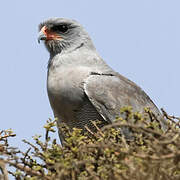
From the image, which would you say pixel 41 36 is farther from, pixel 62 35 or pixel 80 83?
pixel 80 83

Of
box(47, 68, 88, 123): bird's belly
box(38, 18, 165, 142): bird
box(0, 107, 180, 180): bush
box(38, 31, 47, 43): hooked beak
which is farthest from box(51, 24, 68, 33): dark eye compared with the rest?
box(0, 107, 180, 180): bush

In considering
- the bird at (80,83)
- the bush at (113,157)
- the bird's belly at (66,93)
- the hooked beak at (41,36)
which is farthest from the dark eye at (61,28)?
the bush at (113,157)

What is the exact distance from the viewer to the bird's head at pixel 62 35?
256 inches

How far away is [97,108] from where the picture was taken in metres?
5.70

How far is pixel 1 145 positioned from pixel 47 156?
534 millimetres

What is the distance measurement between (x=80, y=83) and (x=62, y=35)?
42.9 inches

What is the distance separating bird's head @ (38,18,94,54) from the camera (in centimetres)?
650

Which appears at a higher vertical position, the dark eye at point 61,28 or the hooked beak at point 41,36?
the dark eye at point 61,28

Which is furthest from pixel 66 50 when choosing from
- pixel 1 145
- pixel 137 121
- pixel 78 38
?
pixel 137 121

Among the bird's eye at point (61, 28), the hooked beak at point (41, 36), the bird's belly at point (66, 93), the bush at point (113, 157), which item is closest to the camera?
the bush at point (113, 157)

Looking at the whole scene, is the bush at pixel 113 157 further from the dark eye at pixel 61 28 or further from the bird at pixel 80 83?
the dark eye at pixel 61 28

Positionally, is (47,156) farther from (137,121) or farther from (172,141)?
(172,141)

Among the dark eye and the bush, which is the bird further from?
the bush

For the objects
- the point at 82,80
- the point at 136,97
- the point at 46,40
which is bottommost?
the point at 136,97
